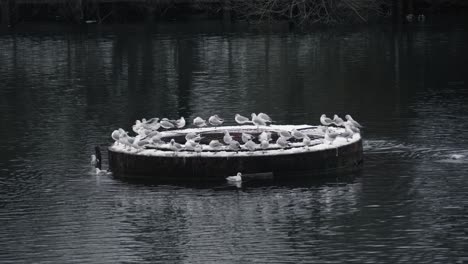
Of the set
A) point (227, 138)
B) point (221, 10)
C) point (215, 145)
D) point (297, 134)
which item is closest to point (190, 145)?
point (215, 145)

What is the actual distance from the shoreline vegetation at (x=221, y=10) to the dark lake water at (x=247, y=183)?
7537 mm

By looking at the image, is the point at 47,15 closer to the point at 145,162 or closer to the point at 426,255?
the point at 145,162

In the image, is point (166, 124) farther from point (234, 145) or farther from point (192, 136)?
point (234, 145)

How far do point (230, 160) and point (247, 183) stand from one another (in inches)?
26.4

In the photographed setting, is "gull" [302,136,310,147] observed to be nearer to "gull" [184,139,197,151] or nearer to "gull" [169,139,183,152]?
"gull" [184,139,197,151]

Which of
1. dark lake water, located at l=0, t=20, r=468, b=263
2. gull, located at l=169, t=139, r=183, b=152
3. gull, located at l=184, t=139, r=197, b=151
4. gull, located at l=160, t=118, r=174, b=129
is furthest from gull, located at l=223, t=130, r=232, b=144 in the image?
gull, located at l=160, t=118, r=174, b=129

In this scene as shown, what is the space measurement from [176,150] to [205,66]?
27972mm

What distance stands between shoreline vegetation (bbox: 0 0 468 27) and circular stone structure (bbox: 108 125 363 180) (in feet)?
144

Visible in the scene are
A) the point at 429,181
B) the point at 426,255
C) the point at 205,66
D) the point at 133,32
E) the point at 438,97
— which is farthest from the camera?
the point at 133,32

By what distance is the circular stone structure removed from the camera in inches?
1117

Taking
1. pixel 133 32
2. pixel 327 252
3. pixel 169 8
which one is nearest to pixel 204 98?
pixel 327 252

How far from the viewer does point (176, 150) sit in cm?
2886

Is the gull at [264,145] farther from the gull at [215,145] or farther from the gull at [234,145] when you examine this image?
the gull at [215,145]

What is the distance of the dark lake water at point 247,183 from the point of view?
76.3 ft
